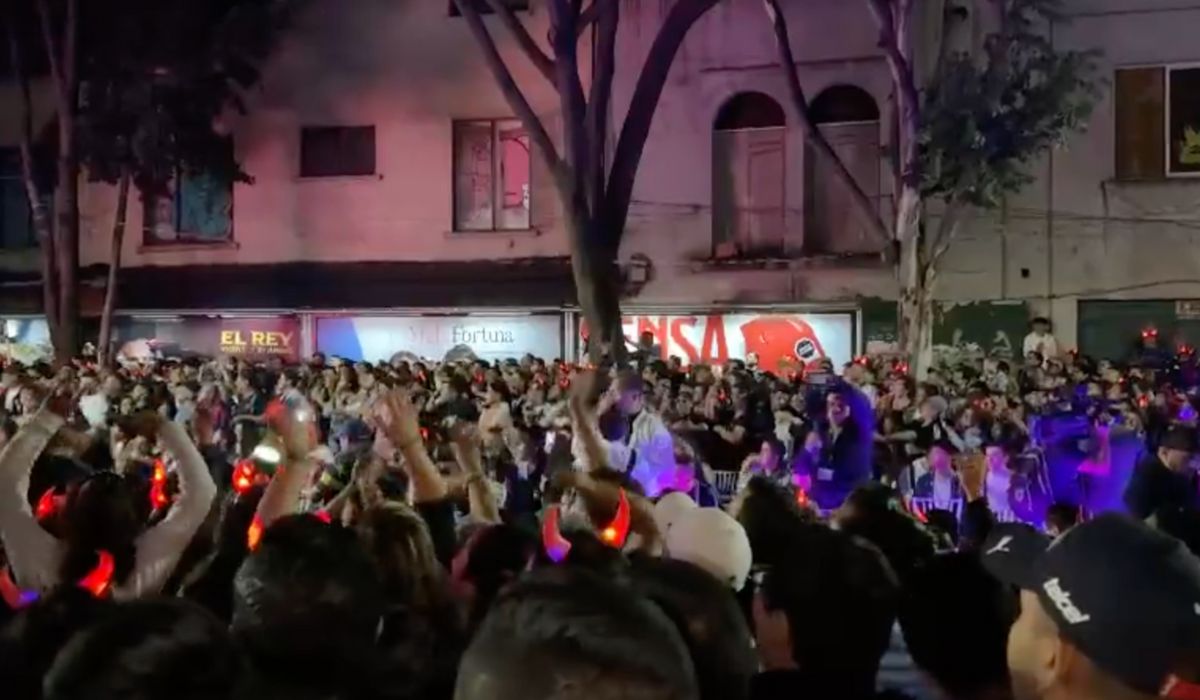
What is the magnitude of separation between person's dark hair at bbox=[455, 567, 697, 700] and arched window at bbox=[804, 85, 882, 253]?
20.1 m

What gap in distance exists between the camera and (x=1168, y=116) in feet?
67.1

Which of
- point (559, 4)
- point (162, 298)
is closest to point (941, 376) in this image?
point (559, 4)

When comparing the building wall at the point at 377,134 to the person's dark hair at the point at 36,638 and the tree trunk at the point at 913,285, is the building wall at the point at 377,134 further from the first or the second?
the person's dark hair at the point at 36,638

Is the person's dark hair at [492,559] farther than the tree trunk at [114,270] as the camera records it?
No

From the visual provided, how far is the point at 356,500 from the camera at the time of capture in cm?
604

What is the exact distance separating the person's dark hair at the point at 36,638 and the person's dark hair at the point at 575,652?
3.73 feet

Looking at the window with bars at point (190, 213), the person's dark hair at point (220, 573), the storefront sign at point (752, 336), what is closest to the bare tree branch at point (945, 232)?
the storefront sign at point (752, 336)

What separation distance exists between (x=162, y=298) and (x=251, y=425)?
43.6ft

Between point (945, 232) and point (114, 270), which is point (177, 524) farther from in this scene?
point (114, 270)

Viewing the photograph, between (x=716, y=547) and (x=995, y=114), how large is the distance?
1514 centimetres

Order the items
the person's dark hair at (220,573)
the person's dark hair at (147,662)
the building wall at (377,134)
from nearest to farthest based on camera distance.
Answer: the person's dark hair at (147,662) → the person's dark hair at (220,573) → the building wall at (377,134)

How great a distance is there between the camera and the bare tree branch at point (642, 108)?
17312 millimetres

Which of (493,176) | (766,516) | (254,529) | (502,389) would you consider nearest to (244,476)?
(254,529)

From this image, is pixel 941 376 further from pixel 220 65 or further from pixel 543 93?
pixel 220 65
